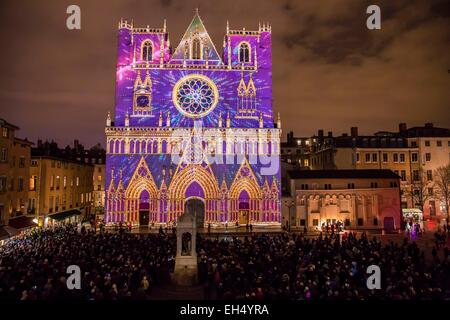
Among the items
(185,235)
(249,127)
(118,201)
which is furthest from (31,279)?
(249,127)

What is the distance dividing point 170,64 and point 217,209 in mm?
19184

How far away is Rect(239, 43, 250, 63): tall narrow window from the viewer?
4397 centimetres

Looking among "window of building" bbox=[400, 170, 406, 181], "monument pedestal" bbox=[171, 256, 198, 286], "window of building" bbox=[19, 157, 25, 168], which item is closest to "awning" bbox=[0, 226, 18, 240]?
"window of building" bbox=[19, 157, 25, 168]

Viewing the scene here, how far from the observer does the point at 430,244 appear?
3066cm

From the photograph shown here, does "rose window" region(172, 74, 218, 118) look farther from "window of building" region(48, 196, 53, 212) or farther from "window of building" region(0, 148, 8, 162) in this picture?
"window of building" region(48, 196, 53, 212)

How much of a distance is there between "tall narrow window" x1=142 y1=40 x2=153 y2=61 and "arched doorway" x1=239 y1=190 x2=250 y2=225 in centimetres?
2093

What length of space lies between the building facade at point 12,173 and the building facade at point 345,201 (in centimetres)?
3030

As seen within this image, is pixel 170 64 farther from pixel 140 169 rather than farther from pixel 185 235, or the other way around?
pixel 185 235

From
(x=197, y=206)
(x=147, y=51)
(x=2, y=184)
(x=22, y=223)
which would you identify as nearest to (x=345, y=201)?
(x=197, y=206)

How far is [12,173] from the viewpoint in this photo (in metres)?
33.9

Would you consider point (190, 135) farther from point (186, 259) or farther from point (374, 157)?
point (374, 157)

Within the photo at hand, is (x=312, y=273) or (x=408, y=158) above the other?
(x=408, y=158)

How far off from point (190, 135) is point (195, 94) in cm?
571
